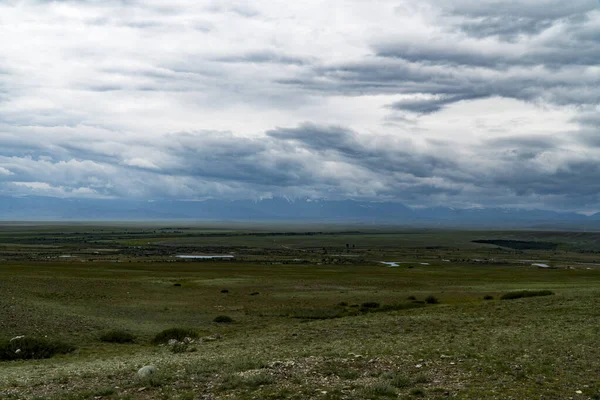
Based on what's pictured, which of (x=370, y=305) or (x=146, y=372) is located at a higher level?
(x=146, y=372)

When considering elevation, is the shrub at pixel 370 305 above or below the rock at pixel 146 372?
below

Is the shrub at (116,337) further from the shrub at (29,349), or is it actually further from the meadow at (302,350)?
the shrub at (29,349)

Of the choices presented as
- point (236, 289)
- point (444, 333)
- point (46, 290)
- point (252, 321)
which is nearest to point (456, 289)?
point (236, 289)

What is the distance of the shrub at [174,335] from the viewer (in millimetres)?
29797

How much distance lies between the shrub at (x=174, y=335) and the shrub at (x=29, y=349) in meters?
5.23

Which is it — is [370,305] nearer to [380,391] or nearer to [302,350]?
[302,350]

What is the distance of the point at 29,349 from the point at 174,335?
777cm

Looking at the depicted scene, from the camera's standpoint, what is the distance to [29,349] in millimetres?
24656

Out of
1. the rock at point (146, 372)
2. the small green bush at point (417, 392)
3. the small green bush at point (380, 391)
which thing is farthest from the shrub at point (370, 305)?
the small green bush at point (417, 392)

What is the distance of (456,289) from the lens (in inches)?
2442

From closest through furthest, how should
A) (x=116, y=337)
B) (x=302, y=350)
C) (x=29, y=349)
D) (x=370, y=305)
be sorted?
1. (x=302, y=350)
2. (x=29, y=349)
3. (x=116, y=337)
4. (x=370, y=305)

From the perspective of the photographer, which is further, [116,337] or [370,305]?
[370,305]

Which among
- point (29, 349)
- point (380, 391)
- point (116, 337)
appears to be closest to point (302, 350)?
point (380, 391)

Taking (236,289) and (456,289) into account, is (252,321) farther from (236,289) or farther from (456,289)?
(456,289)
